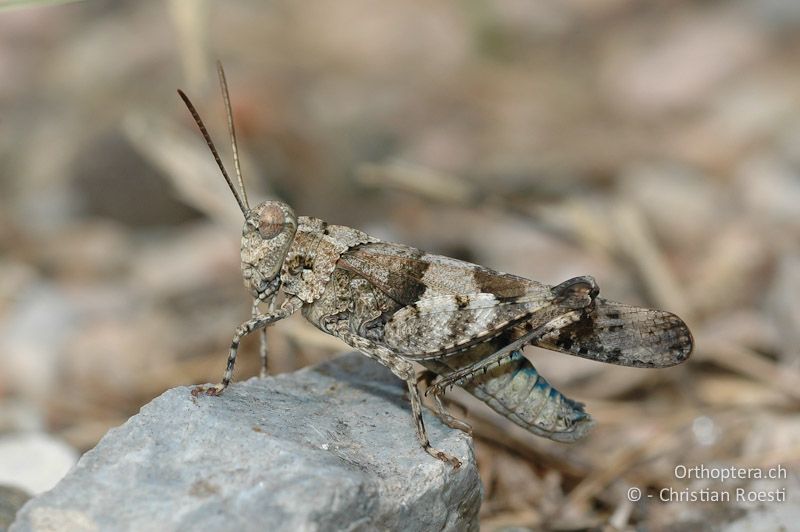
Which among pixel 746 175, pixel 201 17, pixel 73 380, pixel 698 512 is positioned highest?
pixel 746 175

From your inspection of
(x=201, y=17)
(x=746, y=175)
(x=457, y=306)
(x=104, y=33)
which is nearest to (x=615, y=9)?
(x=746, y=175)

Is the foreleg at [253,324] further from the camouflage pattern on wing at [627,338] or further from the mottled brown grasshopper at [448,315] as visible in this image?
the camouflage pattern on wing at [627,338]

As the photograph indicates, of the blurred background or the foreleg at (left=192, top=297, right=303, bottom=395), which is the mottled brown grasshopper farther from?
the blurred background

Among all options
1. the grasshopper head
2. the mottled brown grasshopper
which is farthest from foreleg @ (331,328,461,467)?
the grasshopper head

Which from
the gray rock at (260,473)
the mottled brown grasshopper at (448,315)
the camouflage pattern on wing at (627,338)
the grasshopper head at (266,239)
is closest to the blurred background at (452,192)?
the mottled brown grasshopper at (448,315)

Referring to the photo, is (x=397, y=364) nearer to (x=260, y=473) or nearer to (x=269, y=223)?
(x=269, y=223)

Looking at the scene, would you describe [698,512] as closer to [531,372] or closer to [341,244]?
[531,372]
